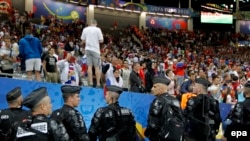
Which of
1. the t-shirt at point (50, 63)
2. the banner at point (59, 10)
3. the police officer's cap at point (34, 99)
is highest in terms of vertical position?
the banner at point (59, 10)

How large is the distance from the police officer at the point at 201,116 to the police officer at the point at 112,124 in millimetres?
1355

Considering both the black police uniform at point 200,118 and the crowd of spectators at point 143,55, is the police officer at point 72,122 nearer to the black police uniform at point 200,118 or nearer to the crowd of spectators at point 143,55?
the black police uniform at point 200,118

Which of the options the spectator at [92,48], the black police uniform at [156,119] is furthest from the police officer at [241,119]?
the spectator at [92,48]

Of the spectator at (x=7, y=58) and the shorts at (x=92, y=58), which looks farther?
the shorts at (x=92, y=58)

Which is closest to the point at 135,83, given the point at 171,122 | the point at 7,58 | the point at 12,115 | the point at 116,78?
the point at 116,78

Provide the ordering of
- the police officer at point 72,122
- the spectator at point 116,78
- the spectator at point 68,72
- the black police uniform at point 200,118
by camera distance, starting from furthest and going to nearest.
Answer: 1. the spectator at point 116,78
2. the spectator at point 68,72
3. the black police uniform at point 200,118
4. the police officer at point 72,122

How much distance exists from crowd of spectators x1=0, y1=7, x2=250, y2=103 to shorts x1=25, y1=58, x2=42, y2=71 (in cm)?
70

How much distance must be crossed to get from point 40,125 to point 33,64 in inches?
252

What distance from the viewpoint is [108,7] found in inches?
1428

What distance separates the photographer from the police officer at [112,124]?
6914 millimetres

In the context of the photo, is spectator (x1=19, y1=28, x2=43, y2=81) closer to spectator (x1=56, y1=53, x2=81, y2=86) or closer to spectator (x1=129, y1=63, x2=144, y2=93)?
spectator (x1=56, y1=53, x2=81, y2=86)

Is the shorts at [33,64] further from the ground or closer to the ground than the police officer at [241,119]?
further from the ground

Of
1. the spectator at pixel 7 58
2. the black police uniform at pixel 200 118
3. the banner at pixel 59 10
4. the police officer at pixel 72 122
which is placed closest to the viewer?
the police officer at pixel 72 122

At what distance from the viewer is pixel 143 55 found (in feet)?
80.4
